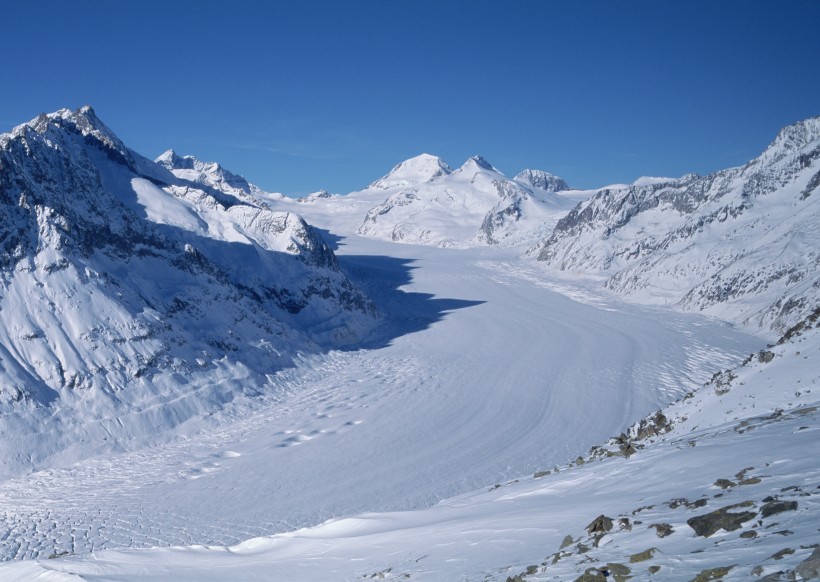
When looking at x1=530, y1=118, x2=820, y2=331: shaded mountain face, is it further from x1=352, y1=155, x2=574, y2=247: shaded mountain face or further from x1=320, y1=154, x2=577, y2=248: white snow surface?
x1=352, y1=155, x2=574, y2=247: shaded mountain face

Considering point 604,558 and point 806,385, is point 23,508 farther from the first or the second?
point 806,385

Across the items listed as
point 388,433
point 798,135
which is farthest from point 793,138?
point 388,433

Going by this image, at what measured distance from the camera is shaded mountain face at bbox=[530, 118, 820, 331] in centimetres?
5503

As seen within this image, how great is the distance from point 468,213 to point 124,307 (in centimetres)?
12459

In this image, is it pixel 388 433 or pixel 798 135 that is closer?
pixel 388 433

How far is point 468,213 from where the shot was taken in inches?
6176

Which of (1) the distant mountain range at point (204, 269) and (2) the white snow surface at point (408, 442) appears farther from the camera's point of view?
(1) the distant mountain range at point (204, 269)

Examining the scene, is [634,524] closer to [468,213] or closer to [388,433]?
[388,433]

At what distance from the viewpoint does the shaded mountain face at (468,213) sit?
133375 mm

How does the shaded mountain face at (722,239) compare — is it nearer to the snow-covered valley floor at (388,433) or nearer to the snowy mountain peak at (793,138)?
the snowy mountain peak at (793,138)

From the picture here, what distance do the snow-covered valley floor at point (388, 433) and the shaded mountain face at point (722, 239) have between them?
187 inches

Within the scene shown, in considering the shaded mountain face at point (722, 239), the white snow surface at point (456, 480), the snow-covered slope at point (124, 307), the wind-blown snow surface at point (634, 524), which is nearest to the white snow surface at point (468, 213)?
the shaded mountain face at point (722, 239)

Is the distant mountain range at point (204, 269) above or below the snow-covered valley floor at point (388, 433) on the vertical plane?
above

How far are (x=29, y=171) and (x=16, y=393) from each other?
1802 centimetres
